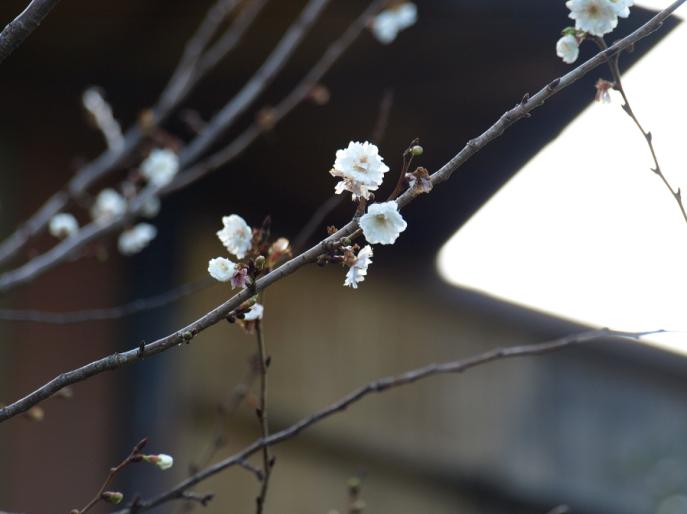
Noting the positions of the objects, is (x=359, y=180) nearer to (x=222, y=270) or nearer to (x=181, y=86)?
(x=222, y=270)

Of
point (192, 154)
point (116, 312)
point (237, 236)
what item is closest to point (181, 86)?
point (192, 154)

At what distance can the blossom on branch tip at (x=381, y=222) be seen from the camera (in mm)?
1012

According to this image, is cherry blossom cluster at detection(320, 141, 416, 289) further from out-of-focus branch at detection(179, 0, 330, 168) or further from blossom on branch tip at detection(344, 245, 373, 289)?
out-of-focus branch at detection(179, 0, 330, 168)

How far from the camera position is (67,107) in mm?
3701

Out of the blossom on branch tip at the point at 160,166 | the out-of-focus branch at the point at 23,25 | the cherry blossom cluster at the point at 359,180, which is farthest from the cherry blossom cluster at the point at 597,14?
the blossom on branch tip at the point at 160,166

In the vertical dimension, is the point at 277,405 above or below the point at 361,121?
below

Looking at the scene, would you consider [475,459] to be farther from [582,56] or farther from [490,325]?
[582,56]

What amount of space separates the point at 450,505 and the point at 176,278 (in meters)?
1.61

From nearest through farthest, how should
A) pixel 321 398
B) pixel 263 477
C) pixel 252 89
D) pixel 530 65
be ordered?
pixel 263 477 → pixel 252 89 → pixel 530 65 → pixel 321 398

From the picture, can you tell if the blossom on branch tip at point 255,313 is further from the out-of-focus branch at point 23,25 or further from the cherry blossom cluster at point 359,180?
the out-of-focus branch at point 23,25

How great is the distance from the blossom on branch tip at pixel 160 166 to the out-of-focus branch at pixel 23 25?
1.43 metres

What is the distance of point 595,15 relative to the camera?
1.22m

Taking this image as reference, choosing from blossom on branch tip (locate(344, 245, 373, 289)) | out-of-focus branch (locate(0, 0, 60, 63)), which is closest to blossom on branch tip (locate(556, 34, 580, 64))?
blossom on branch tip (locate(344, 245, 373, 289))

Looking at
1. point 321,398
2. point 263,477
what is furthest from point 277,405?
point 263,477
